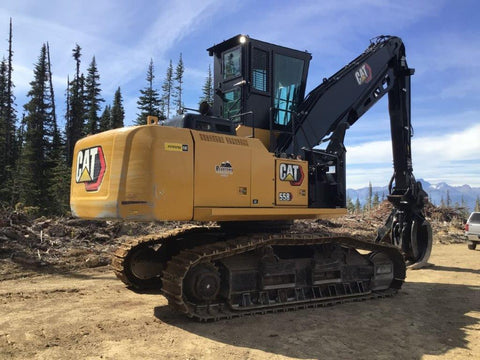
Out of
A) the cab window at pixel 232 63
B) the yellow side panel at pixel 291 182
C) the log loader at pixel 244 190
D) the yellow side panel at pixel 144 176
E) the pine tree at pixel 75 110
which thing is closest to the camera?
the yellow side panel at pixel 144 176

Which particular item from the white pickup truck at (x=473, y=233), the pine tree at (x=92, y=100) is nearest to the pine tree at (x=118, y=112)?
the pine tree at (x=92, y=100)

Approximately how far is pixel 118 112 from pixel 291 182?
47.5 metres

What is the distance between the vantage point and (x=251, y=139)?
21.1 ft

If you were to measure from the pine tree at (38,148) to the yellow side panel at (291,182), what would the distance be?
29.7 metres

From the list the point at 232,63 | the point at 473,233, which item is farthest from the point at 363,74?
the point at 473,233

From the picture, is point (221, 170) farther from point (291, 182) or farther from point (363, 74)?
point (363, 74)

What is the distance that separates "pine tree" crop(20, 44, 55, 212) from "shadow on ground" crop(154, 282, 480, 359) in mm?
30118

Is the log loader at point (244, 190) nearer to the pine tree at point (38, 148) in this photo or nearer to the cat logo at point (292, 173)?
the cat logo at point (292, 173)

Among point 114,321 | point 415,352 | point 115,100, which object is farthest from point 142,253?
point 115,100

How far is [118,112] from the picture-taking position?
50500 mm

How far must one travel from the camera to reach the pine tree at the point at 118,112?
4819 cm

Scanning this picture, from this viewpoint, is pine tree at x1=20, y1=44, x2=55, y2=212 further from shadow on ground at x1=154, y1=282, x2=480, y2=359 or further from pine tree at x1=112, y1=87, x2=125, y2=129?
shadow on ground at x1=154, y1=282, x2=480, y2=359

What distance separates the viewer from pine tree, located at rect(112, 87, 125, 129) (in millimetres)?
48188

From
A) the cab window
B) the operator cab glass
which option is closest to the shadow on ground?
the operator cab glass
